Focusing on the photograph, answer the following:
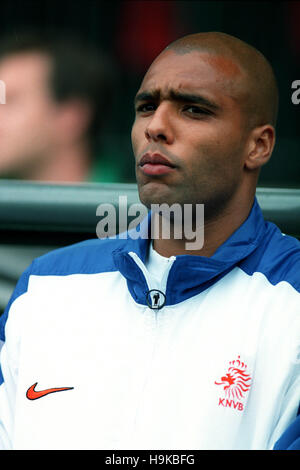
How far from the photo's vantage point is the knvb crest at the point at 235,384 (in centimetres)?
141

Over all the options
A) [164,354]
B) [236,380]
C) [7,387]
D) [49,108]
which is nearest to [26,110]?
[49,108]

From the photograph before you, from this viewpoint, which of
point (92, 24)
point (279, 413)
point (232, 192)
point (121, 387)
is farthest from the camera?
point (92, 24)

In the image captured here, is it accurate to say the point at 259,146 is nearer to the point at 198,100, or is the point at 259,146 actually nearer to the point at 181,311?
the point at 198,100

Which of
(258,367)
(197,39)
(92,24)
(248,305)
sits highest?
(92,24)

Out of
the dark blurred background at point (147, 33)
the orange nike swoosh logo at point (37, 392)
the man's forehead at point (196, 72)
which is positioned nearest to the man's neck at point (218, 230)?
the man's forehead at point (196, 72)

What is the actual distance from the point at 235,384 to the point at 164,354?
6.5 inches

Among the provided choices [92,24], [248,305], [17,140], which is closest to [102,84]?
[92,24]

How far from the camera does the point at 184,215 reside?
1587 millimetres

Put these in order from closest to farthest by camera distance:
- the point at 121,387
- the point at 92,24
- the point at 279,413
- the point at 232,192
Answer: the point at 279,413 < the point at 121,387 < the point at 232,192 < the point at 92,24

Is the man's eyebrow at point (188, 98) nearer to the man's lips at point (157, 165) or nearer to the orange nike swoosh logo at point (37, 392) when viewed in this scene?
the man's lips at point (157, 165)

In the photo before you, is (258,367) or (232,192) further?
(232,192)

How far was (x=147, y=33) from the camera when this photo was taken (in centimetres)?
220

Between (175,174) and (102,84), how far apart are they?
832 mm

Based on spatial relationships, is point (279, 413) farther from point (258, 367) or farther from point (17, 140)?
point (17, 140)
